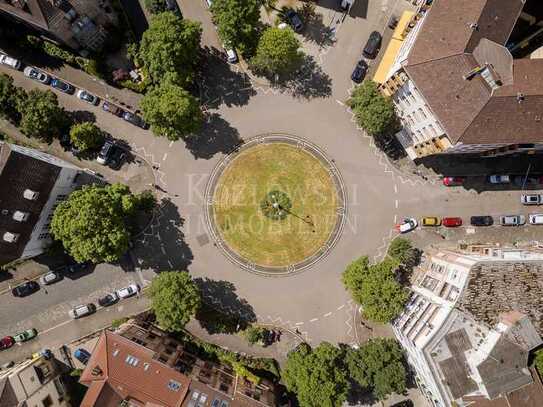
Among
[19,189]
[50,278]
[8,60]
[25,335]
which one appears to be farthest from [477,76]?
[25,335]

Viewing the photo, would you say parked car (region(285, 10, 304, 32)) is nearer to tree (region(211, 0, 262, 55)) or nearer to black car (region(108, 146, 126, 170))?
tree (region(211, 0, 262, 55))

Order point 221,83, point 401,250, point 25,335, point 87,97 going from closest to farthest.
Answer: point 401,250 → point 25,335 → point 87,97 → point 221,83

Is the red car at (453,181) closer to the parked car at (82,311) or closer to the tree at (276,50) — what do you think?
the tree at (276,50)

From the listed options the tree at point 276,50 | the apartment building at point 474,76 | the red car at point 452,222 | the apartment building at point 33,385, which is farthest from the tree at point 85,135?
the red car at point 452,222

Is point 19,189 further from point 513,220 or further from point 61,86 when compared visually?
point 513,220

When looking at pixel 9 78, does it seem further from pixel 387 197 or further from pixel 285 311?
pixel 387 197
